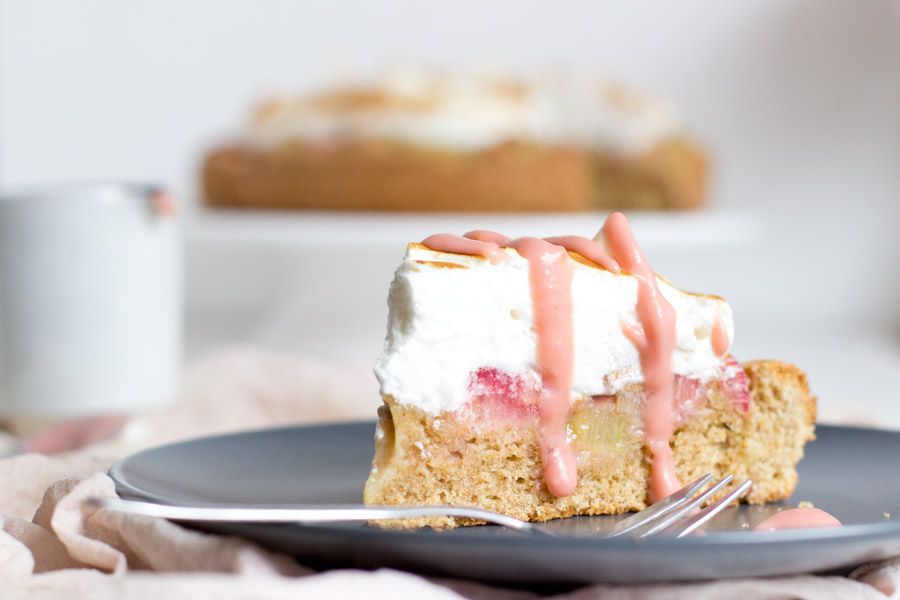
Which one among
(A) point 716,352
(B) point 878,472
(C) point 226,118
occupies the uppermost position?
(C) point 226,118

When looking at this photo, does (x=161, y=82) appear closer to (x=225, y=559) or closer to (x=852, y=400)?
(x=852, y=400)

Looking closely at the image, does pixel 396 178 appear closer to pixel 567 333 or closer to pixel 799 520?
pixel 567 333

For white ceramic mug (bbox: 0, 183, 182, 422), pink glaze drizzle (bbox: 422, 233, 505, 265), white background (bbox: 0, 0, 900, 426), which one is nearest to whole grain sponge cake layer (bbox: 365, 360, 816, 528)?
pink glaze drizzle (bbox: 422, 233, 505, 265)

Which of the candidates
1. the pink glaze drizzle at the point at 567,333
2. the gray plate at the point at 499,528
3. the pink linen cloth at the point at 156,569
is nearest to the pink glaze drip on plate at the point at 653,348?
the pink glaze drizzle at the point at 567,333

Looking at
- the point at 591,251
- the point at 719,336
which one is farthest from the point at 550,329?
the point at 719,336

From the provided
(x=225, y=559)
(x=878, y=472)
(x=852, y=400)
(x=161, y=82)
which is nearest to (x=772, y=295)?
(x=852, y=400)

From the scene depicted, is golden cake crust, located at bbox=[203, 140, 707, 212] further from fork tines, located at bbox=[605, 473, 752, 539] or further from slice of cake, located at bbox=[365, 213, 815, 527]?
fork tines, located at bbox=[605, 473, 752, 539]
